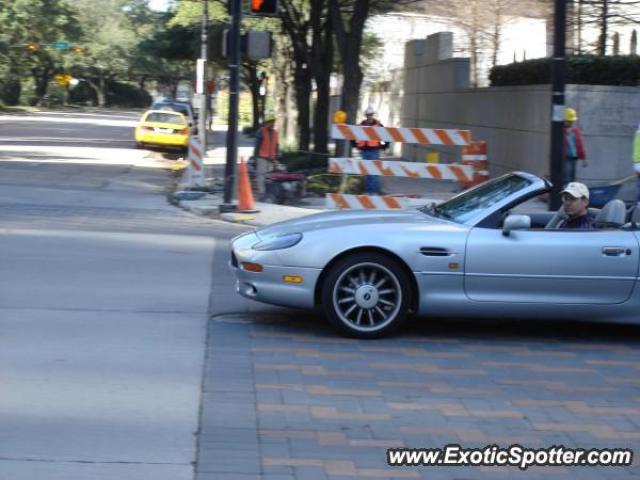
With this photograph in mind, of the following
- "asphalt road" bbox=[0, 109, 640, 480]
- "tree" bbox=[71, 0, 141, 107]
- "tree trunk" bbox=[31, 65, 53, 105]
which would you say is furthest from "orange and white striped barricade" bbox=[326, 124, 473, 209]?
"tree trunk" bbox=[31, 65, 53, 105]

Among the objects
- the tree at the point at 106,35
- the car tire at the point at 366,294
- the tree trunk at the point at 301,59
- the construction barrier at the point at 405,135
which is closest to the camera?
the car tire at the point at 366,294

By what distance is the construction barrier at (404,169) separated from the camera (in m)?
16.1

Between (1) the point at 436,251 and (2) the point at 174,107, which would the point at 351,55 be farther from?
(1) the point at 436,251

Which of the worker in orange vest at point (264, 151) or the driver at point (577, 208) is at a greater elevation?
the worker in orange vest at point (264, 151)

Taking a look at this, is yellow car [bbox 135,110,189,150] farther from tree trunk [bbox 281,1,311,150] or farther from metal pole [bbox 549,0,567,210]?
metal pole [bbox 549,0,567,210]

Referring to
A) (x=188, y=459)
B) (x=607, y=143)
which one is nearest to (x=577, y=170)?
(x=607, y=143)

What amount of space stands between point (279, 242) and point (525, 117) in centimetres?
1392

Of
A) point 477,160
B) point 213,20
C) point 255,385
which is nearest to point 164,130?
point 213,20

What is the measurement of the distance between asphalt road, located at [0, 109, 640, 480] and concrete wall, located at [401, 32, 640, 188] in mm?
10570

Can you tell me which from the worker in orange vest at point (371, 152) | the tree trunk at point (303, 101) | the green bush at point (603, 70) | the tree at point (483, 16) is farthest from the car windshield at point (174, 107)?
the green bush at point (603, 70)

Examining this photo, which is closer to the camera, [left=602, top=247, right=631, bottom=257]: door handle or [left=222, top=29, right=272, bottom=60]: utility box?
[left=602, top=247, right=631, bottom=257]: door handle

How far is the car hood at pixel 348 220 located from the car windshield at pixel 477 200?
15 cm

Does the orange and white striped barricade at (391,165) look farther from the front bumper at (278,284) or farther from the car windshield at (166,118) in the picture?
the car windshield at (166,118)

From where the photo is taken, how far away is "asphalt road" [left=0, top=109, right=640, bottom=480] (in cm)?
530
